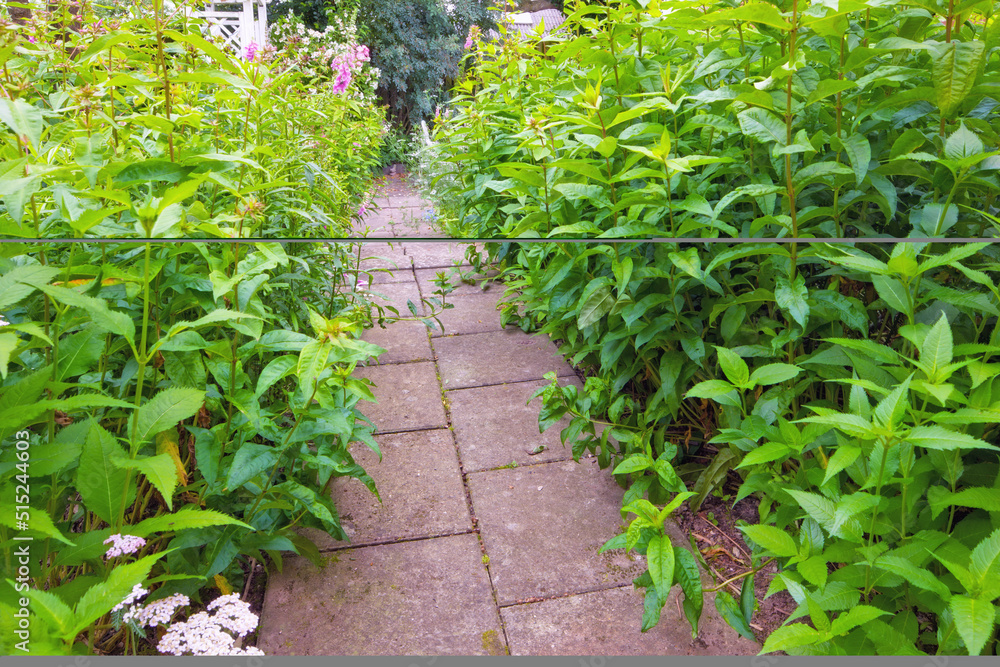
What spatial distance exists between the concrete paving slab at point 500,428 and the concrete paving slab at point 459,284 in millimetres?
1096

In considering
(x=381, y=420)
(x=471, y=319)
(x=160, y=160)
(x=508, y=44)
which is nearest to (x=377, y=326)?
(x=471, y=319)

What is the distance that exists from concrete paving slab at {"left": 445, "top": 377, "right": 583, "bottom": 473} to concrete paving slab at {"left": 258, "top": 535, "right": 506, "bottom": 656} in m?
0.41

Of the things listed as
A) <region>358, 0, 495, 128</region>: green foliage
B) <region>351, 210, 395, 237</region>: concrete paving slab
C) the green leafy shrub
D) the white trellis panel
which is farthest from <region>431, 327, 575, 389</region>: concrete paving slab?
<region>358, 0, 495, 128</region>: green foliage

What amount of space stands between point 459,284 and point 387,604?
90.3 inches

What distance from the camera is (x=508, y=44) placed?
8.47 feet

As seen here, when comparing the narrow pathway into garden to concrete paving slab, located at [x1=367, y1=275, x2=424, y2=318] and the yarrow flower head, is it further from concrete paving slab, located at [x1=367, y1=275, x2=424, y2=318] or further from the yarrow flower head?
concrete paving slab, located at [x1=367, y1=275, x2=424, y2=318]

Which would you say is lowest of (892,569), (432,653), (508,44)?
(432,653)

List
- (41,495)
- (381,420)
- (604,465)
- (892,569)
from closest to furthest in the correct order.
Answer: (892,569), (41,495), (604,465), (381,420)

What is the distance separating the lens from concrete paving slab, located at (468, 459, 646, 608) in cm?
143

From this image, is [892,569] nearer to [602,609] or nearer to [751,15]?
[602,609]

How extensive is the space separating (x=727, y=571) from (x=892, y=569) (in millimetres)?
627

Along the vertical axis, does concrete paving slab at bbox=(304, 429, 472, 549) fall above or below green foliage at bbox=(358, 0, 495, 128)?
below

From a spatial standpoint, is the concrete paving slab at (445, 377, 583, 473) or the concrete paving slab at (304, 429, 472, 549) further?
the concrete paving slab at (445, 377, 583, 473)


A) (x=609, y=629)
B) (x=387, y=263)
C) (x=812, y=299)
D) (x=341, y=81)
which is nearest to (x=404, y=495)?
(x=609, y=629)
